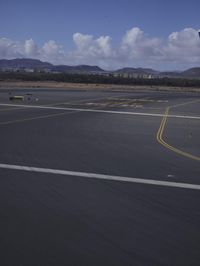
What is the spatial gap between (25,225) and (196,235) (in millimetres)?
2755

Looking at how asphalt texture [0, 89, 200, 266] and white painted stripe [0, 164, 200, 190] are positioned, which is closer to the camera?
asphalt texture [0, 89, 200, 266]

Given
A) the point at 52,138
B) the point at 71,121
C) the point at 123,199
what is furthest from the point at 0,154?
the point at 71,121

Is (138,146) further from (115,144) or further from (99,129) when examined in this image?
(99,129)

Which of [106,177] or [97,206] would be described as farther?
[106,177]

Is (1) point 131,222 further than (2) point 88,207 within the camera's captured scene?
No

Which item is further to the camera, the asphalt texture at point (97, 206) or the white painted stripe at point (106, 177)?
the white painted stripe at point (106, 177)

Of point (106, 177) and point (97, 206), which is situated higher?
point (97, 206)

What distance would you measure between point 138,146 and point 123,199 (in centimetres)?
851

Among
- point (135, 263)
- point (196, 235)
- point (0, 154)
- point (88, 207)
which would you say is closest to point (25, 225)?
point (88, 207)

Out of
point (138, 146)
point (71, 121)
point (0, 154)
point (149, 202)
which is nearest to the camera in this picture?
point (149, 202)

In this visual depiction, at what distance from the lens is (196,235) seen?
24.2 feet

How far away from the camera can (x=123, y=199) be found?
9.52 metres

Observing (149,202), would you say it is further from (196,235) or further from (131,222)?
(196,235)

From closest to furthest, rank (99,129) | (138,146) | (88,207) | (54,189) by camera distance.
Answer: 1. (88,207)
2. (54,189)
3. (138,146)
4. (99,129)
